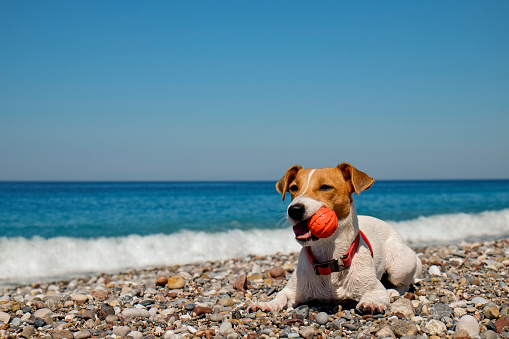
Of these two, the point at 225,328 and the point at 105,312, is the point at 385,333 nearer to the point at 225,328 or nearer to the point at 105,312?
the point at 225,328

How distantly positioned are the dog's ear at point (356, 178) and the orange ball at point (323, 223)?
0.44 meters

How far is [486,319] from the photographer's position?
4.50m

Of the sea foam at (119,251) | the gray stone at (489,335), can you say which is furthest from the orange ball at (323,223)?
the sea foam at (119,251)

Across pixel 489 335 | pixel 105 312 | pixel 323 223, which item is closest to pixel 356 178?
pixel 323 223

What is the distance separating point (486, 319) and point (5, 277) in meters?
9.38

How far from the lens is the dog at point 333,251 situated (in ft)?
13.9

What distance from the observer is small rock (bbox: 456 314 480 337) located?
4.05 m

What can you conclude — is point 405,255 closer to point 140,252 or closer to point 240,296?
point 240,296

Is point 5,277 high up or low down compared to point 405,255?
down

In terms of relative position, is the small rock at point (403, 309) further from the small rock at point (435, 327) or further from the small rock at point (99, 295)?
the small rock at point (99, 295)

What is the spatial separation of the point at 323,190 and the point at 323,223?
1.28ft

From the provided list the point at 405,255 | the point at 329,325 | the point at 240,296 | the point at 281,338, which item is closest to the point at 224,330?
the point at 281,338

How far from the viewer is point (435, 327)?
4156 mm

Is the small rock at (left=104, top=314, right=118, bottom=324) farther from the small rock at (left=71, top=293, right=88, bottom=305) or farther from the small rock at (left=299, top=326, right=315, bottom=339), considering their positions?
the small rock at (left=299, top=326, right=315, bottom=339)
